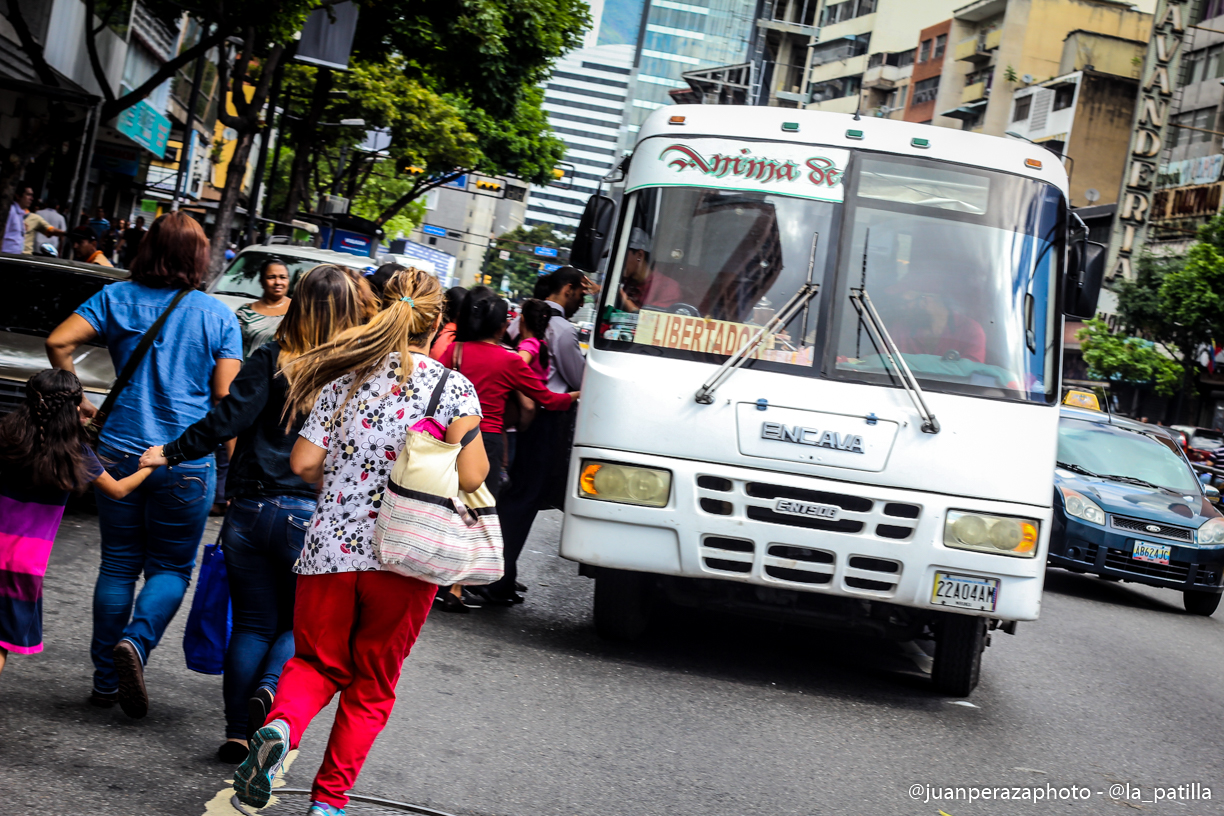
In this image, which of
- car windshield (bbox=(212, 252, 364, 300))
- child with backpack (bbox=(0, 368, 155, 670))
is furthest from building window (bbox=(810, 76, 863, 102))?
child with backpack (bbox=(0, 368, 155, 670))

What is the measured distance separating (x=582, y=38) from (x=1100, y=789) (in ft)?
80.3

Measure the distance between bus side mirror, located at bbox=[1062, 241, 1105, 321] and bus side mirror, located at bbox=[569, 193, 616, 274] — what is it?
2.33m

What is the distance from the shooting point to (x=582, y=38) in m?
28.0

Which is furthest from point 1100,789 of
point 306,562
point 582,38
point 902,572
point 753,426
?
point 582,38

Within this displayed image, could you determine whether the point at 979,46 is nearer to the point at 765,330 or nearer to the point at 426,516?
the point at 765,330

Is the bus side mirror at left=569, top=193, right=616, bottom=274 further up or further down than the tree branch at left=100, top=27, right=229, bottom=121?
further down

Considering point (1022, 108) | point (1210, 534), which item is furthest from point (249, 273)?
point (1022, 108)

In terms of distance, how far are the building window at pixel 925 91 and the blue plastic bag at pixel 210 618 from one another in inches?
2897

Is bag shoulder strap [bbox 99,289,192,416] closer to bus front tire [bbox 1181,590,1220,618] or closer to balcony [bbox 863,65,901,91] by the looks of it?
bus front tire [bbox 1181,590,1220,618]

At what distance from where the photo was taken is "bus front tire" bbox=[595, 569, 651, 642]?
690 cm

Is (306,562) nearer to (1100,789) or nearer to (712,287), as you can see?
(712,287)

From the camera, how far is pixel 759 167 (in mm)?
6617

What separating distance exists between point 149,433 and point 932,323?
12.0 feet

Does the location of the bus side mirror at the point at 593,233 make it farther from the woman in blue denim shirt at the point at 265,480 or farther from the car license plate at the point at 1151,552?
the car license plate at the point at 1151,552
